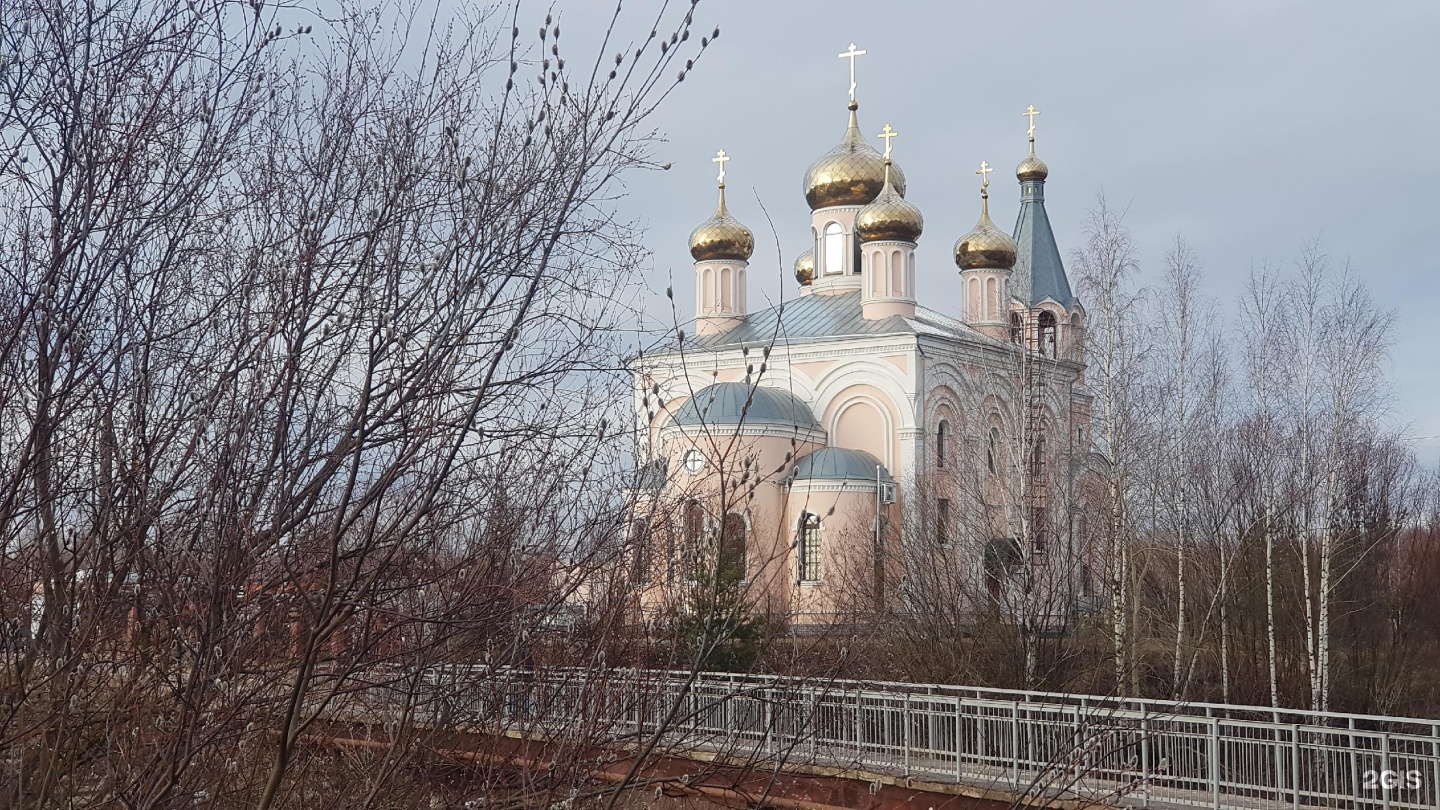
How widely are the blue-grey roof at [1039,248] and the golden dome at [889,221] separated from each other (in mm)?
4571

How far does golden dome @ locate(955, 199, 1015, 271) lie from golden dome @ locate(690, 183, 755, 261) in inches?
221

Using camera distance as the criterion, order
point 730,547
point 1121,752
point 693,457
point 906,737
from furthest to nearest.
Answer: point 906,737
point 1121,752
point 693,457
point 730,547

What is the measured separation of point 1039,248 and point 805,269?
6.49 metres

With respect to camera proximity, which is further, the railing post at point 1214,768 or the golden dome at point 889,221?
the golden dome at point 889,221

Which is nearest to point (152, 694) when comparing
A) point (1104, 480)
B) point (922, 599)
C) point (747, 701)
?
point (747, 701)

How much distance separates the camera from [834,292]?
3656 cm

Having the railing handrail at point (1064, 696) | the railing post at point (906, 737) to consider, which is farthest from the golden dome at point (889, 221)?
the railing post at point (906, 737)

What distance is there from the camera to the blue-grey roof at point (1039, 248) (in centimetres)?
3703

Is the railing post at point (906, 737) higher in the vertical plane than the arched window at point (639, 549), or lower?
lower

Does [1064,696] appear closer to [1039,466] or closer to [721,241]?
[1039,466]

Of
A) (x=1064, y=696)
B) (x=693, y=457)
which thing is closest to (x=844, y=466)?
(x=1064, y=696)

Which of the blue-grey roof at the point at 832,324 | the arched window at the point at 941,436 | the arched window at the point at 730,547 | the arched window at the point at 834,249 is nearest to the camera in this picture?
the arched window at the point at 730,547

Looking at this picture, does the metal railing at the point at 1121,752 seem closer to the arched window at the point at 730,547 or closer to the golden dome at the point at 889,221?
the arched window at the point at 730,547

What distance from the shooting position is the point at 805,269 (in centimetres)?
3997
